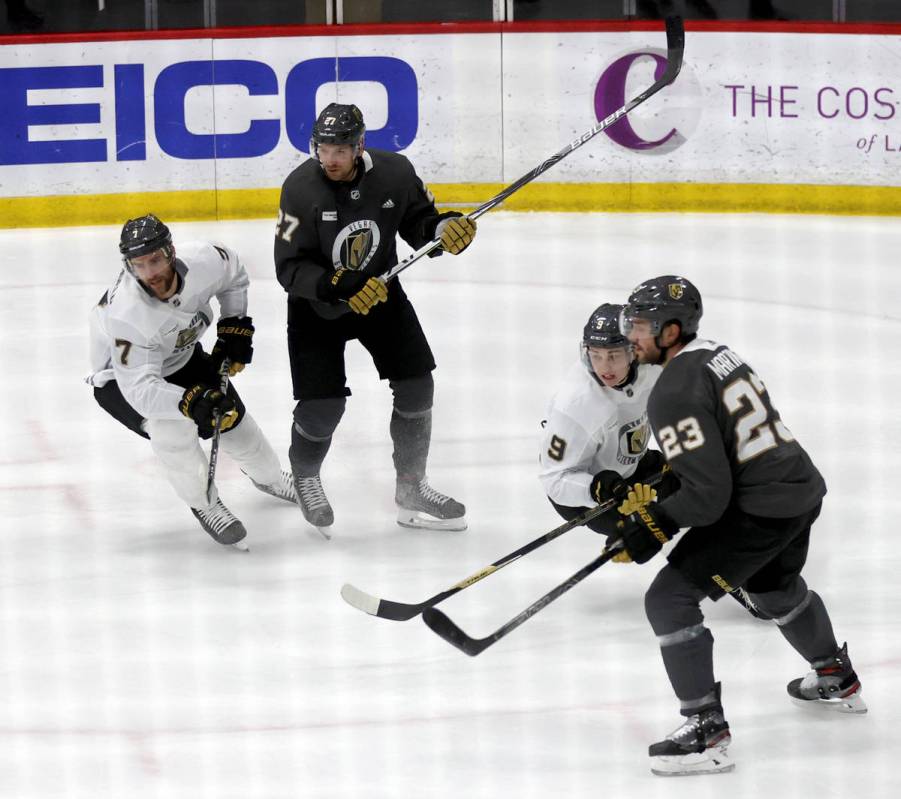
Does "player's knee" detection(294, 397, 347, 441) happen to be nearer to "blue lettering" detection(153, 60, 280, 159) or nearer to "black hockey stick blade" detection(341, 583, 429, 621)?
"black hockey stick blade" detection(341, 583, 429, 621)

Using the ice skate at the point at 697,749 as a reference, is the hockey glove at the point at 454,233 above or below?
above

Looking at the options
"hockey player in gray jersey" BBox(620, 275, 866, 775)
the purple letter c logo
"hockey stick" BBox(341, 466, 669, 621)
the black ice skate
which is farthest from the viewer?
the purple letter c logo

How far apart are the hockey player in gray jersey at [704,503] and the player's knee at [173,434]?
151 centimetres

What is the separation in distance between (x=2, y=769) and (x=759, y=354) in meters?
3.64

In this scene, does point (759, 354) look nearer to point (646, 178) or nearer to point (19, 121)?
point (646, 178)

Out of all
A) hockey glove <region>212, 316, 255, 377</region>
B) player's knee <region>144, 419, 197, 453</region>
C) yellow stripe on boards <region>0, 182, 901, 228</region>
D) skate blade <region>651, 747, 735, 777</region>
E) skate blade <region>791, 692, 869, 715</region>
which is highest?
yellow stripe on boards <region>0, 182, 901, 228</region>

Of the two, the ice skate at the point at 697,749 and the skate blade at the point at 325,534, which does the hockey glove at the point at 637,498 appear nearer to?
the ice skate at the point at 697,749

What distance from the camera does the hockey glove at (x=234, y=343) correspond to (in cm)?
432

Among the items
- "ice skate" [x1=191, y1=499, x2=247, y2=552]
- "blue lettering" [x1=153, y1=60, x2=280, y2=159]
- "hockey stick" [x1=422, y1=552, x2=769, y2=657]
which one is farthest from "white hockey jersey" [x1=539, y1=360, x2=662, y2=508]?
"blue lettering" [x1=153, y1=60, x2=280, y2=159]

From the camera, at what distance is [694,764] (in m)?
3.06

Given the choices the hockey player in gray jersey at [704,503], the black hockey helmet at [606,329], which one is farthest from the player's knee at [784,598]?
the black hockey helmet at [606,329]

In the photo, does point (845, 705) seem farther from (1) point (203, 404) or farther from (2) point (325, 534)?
(1) point (203, 404)

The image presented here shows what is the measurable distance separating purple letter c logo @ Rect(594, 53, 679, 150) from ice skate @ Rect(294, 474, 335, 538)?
13.4 ft

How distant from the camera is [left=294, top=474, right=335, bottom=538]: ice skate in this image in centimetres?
438
